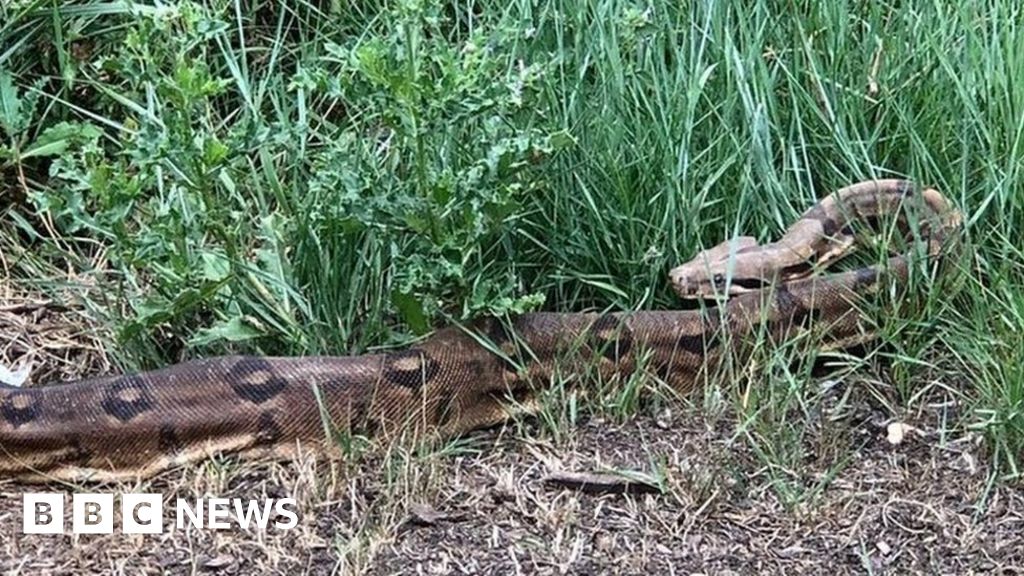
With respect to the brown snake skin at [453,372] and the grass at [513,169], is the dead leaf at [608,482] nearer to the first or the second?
the grass at [513,169]

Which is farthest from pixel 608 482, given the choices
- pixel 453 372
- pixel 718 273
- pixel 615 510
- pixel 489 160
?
pixel 489 160

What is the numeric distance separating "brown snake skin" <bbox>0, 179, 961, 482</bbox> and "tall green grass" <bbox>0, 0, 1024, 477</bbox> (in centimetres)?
16

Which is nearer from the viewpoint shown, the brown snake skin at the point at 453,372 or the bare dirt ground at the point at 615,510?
the bare dirt ground at the point at 615,510

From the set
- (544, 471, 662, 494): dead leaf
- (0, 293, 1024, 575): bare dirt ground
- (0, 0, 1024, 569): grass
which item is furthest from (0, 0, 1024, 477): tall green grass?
(544, 471, 662, 494): dead leaf

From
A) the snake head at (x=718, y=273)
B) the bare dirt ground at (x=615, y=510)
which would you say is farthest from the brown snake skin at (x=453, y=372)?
the bare dirt ground at (x=615, y=510)

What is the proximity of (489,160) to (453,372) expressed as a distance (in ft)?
2.35

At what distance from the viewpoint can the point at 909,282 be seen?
528cm

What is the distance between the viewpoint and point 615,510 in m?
4.64

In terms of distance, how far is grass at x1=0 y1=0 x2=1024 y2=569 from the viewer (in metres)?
4.90

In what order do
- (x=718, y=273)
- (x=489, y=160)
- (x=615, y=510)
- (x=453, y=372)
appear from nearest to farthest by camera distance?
(x=615, y=510) < (x=489, y=160) < (x=453, y=372) < (x=718, y=273)

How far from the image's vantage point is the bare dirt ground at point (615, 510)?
441 cm

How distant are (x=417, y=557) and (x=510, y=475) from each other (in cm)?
51

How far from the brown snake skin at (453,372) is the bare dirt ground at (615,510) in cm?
11

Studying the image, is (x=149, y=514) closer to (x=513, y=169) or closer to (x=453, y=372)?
(x=453, y=372)
